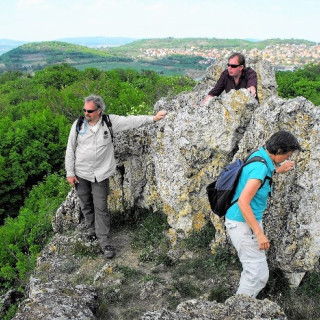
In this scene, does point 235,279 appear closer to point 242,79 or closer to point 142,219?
point 142,219

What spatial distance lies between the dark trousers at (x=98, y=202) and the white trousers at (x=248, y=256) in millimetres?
3397

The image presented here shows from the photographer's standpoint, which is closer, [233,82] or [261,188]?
[261,188]

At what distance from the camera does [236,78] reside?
Answer: 27.8 feet

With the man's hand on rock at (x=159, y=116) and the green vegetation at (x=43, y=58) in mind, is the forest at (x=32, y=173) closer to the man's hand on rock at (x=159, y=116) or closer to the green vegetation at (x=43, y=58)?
the man's hand on rock at (x=159, y=116)

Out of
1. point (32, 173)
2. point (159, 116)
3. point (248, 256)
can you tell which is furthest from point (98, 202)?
point (32, 173)

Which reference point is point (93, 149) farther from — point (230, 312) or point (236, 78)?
point (230, 312)

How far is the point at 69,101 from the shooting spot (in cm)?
3241

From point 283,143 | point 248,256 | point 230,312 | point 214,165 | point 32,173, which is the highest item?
point 283,143

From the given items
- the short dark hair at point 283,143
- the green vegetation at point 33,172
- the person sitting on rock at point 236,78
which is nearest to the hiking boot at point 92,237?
the green vegetation at point 33,172

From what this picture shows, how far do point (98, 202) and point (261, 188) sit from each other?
13.5ft

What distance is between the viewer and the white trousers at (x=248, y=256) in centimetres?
562

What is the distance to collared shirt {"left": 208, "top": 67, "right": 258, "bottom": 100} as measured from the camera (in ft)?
27.6

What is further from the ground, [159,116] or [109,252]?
[159,116]

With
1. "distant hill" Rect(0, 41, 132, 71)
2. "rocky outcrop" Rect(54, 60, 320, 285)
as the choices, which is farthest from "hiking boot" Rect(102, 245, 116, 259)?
"distant hill" Rect(0, 41, 132, 71)
